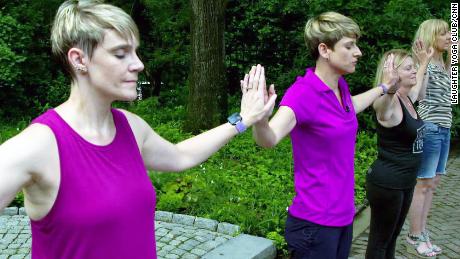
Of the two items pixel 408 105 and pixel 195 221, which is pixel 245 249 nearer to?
pixel 195 221

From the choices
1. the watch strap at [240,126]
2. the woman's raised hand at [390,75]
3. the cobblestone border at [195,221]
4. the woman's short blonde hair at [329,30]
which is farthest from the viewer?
the cobblestone border at [195,221]

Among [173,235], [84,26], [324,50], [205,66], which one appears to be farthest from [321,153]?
[205,66]

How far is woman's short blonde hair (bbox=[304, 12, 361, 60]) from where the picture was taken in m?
2.95

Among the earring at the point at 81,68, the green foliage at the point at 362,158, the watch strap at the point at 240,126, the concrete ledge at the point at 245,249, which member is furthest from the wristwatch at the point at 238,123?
the green foliage at the point at 362,158

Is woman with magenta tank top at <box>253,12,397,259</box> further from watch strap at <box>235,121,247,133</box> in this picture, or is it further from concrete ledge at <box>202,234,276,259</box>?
concrete ledge at <box>202,234,276,259</box>

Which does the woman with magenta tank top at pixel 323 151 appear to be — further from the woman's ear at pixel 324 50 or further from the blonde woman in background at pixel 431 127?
the blonde woman in background at pixel 431 127

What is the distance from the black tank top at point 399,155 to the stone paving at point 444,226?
1.18 m

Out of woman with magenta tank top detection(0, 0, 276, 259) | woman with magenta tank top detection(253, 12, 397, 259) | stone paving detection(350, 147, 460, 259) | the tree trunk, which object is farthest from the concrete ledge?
the tree trunk

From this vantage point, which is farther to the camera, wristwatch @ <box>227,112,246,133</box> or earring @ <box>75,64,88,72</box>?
wristwatch @ <box>227,112,246,133</box>

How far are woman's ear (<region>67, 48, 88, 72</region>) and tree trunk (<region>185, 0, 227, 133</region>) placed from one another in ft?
22.0

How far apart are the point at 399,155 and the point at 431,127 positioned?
3.73 ft

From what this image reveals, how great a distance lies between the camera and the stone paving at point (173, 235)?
447cm

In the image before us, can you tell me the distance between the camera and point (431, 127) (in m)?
4.94

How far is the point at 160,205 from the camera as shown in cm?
552
